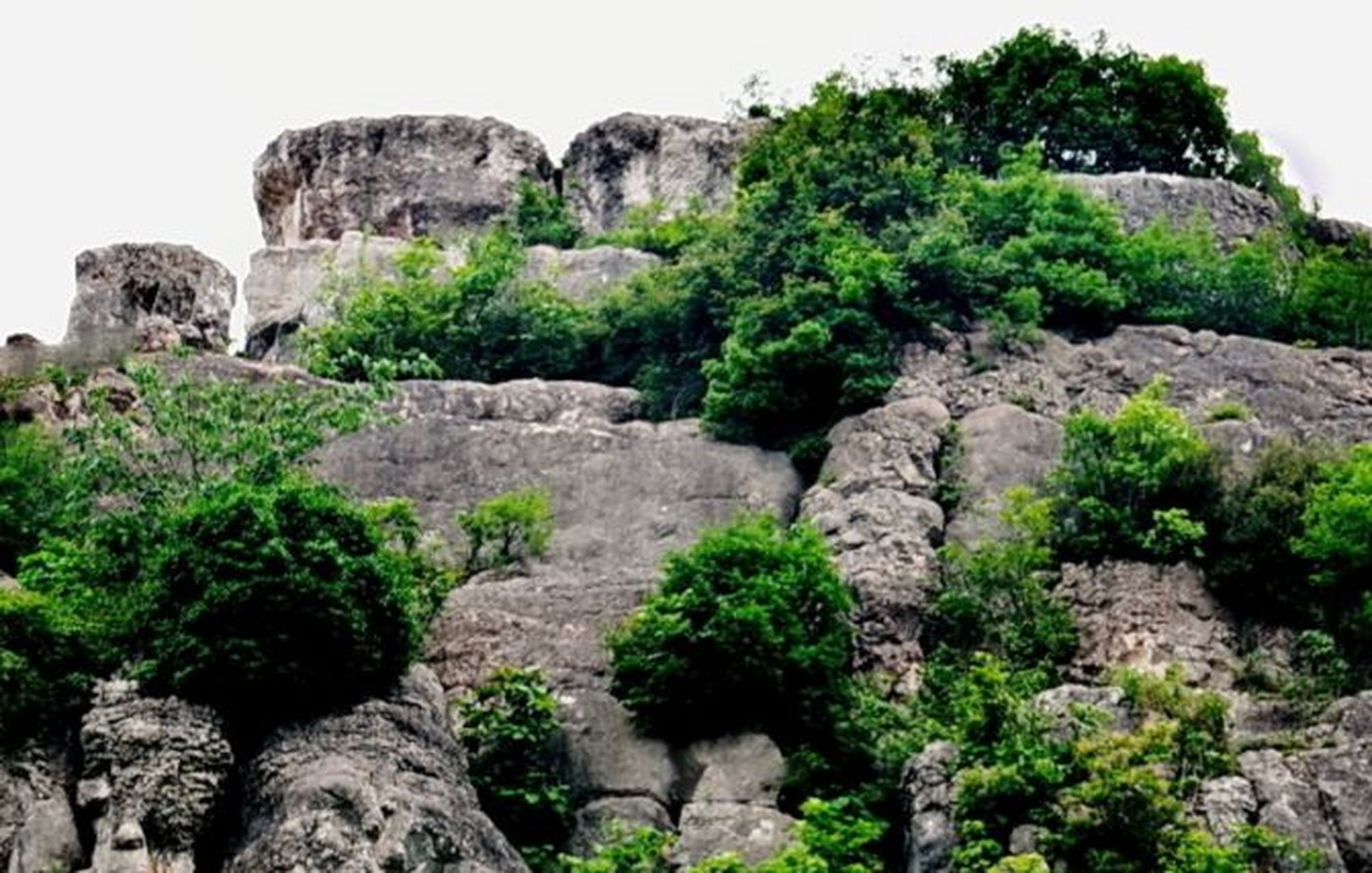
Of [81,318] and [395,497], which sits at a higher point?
[81,318]

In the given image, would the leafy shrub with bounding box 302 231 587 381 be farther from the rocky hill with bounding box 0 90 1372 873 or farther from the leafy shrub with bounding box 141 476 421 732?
the leafy shrub with bounding box 141 476 421 732

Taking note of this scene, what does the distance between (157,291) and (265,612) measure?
19941 millimetres

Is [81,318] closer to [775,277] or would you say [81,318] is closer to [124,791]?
[775,277]

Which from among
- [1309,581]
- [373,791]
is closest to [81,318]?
[373,791]

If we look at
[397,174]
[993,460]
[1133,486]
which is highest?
[397,174]

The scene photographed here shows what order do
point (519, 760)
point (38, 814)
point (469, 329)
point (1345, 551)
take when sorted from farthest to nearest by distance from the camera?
point (469, 329)
point (1345, 551)
point (519, 760)
point (38, 814)

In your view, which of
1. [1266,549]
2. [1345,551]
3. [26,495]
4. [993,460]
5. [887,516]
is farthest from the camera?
[993,460]

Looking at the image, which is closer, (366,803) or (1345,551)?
(366,803)

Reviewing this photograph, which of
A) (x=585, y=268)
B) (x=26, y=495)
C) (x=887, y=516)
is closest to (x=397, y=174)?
(x=585, y=268)

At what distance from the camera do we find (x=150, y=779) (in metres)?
26.7

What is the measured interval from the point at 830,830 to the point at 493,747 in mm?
5176

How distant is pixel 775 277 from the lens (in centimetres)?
4291

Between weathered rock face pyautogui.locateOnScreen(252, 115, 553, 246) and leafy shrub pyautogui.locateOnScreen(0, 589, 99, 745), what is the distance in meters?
28.5

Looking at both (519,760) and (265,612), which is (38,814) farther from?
(519,760)
